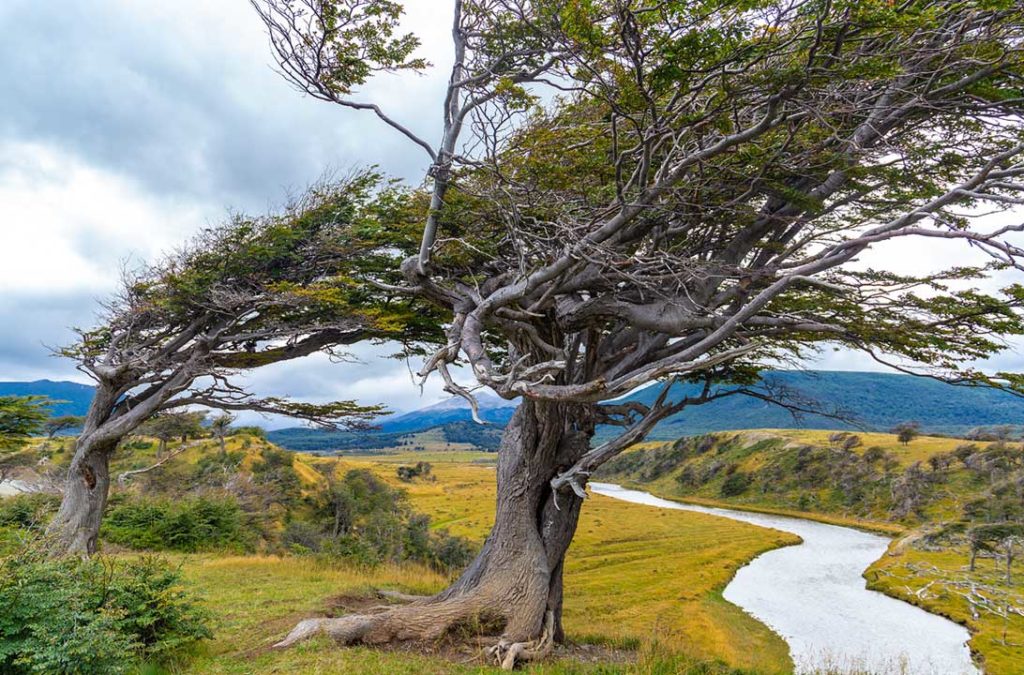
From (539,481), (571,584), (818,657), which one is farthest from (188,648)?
(571,584)

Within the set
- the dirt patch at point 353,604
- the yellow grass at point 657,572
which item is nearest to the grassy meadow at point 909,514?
the yellow grass at point 657,572

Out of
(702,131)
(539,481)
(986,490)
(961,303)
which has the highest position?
(702,131)

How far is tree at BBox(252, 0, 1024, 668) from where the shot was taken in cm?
514

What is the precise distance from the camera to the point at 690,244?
27.5 feet

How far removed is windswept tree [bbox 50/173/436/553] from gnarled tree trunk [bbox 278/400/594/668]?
161 inches

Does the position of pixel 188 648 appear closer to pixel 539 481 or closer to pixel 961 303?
pixel 539 481

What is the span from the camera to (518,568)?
7766mm

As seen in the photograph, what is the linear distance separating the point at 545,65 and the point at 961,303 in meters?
5.92

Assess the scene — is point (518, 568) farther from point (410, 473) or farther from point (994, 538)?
point (410, 473)

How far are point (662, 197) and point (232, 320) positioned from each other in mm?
9719

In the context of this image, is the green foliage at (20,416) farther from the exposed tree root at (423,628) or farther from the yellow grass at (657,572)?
the yellow grass at (657,572)

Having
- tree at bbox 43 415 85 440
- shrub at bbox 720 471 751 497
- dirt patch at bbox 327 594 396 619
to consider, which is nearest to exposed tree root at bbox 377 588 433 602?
dirt patch at bbox 327 594 396 619

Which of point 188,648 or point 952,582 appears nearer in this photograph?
point 188,648

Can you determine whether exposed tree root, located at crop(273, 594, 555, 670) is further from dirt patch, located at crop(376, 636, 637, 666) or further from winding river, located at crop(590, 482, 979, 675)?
winding river, located at crop(590, 482, 979, 675)
